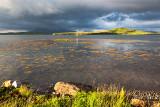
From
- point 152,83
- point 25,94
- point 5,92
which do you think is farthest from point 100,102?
point 152,83

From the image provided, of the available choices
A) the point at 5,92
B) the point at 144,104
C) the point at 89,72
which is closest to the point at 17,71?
the point at 89,72

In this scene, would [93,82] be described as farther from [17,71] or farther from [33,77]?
[17,71]

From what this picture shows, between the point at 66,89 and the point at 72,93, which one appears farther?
the point at 66,89

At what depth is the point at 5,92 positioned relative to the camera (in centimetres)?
1775

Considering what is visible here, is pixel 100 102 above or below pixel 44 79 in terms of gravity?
above

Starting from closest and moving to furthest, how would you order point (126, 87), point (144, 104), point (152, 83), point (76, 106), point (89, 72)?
point (76, 106)
point (144, 104)
point (126, 87)
point (152, 83)
point (89, 72)

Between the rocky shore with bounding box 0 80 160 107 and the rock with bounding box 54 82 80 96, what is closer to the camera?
the rocky shore with bounding box 0 80 160 107

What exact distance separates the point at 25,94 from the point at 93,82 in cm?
1107


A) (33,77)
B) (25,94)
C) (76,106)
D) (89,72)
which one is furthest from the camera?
(89,72)

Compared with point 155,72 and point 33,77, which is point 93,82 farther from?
point 155,72

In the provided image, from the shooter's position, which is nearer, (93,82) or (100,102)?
(100,102)

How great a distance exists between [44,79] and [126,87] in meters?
9.59

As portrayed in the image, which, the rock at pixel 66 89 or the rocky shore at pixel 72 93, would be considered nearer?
the rocky shore at pixel 72 93

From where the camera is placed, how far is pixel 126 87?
2484 cm
